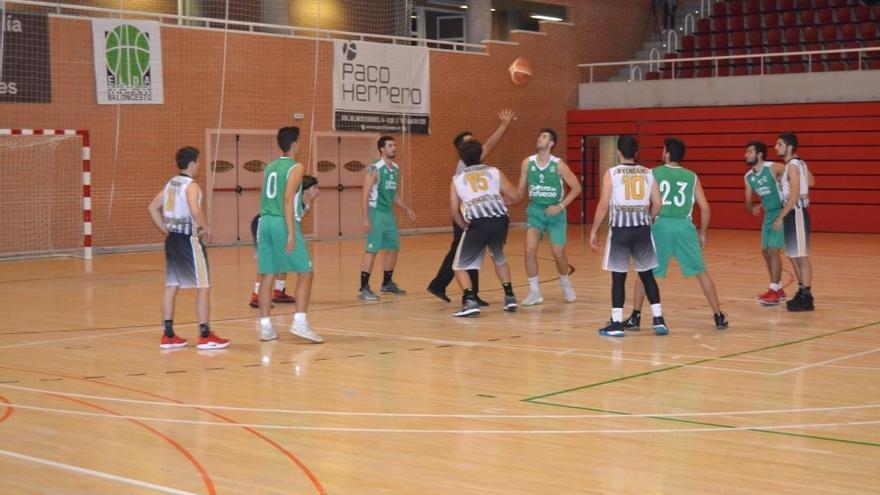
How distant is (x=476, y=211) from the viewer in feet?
35.0

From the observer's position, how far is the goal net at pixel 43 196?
17.5 m

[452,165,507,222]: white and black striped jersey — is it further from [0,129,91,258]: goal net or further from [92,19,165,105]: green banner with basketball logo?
[92,19,165,105]: green banner with basketball logo

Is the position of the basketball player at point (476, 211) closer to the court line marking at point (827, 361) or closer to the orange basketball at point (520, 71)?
the court line marking at point (827, 361)

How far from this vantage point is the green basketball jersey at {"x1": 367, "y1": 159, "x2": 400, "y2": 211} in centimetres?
1196

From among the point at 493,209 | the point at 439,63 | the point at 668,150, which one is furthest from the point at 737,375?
the point at 439,63

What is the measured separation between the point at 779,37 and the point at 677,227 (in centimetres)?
1744

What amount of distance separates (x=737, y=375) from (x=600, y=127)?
63.7 feet

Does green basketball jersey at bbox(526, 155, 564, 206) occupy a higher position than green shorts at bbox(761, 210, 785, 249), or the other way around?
green basketball jersey at bbox(526, 155, 564, 206)

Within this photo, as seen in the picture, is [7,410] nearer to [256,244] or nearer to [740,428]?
[256,244]

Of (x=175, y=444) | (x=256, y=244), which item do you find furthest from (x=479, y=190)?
(x=175, y=444)

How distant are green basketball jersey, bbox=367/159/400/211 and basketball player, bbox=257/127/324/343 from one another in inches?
113

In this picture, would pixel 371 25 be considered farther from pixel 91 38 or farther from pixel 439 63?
pixel 91 38

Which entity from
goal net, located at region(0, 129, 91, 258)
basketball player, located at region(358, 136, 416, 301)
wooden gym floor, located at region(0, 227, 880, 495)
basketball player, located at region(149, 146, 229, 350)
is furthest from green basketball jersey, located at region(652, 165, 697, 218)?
goal net, located at region(0, 129, 91, 258)

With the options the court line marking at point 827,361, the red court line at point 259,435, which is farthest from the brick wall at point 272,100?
the court line marking at point 827,361
